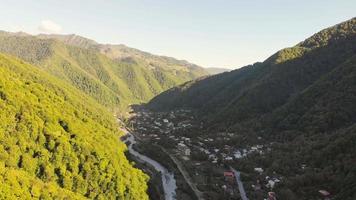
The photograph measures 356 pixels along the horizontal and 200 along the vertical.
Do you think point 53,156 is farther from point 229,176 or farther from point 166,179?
point 229,176

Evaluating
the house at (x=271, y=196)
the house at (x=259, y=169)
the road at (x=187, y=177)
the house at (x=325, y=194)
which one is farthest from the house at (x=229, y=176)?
the house at (x=325, y=194)

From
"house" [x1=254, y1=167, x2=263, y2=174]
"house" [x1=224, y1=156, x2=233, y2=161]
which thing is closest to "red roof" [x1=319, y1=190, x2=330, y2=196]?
"house" [x1=254, y1=167, x2=263, y2=174]

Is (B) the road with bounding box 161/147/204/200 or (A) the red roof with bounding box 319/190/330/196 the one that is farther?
(B) the road with bounding box 161/147/204/200

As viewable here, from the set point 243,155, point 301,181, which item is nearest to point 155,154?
point 243,155

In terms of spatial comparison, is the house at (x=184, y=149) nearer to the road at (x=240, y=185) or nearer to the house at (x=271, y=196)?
the road at (x=240, y=185)

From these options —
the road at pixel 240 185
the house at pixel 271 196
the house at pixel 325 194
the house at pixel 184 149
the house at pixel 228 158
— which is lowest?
the house at pixel 325 194

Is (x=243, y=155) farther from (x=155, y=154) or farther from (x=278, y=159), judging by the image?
(x=155, y=154)

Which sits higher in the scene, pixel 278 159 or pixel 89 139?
pixel 89 139

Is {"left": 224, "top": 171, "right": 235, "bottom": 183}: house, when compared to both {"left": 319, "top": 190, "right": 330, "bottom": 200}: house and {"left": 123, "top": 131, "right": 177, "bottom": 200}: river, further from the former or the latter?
{"left": 319, "top": 190, "right": 330, "bottom": 200}: house

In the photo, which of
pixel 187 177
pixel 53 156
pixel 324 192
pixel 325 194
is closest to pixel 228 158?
pixel 187 177
